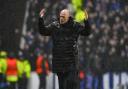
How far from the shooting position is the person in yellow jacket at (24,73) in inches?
551

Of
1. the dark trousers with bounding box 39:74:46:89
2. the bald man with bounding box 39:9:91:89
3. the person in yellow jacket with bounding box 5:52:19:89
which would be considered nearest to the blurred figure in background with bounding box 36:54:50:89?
the dark trousers with bounding box 39:74:46:89

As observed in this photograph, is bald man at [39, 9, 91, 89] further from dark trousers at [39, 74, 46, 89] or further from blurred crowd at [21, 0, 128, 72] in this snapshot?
dark trousers at [39, 74, 46, 89]

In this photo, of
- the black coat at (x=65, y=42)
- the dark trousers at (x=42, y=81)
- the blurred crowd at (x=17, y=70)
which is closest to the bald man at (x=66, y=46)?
the black coat at (x=65, y=42)

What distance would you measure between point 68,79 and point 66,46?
0.52 meters

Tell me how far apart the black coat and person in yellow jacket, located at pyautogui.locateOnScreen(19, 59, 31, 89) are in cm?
525

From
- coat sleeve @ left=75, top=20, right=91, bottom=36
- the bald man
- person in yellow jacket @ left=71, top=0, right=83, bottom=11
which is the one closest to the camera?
the bald man

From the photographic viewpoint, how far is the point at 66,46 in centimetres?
872

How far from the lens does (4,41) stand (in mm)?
13820

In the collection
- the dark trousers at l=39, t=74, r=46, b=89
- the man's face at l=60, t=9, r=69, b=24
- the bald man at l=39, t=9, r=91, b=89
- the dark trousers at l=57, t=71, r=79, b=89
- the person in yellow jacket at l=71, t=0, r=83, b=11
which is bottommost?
the dark trousers at l=39, t=74, r=46, b=89

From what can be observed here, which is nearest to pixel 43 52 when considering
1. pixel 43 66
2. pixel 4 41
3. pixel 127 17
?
pixel 43 66

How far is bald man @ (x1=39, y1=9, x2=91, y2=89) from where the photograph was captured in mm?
8695

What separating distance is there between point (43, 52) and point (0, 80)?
1614 millimetres

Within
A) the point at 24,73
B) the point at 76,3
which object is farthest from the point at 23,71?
the point at 76,3

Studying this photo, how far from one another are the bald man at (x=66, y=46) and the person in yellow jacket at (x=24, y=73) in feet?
A: 17.1
